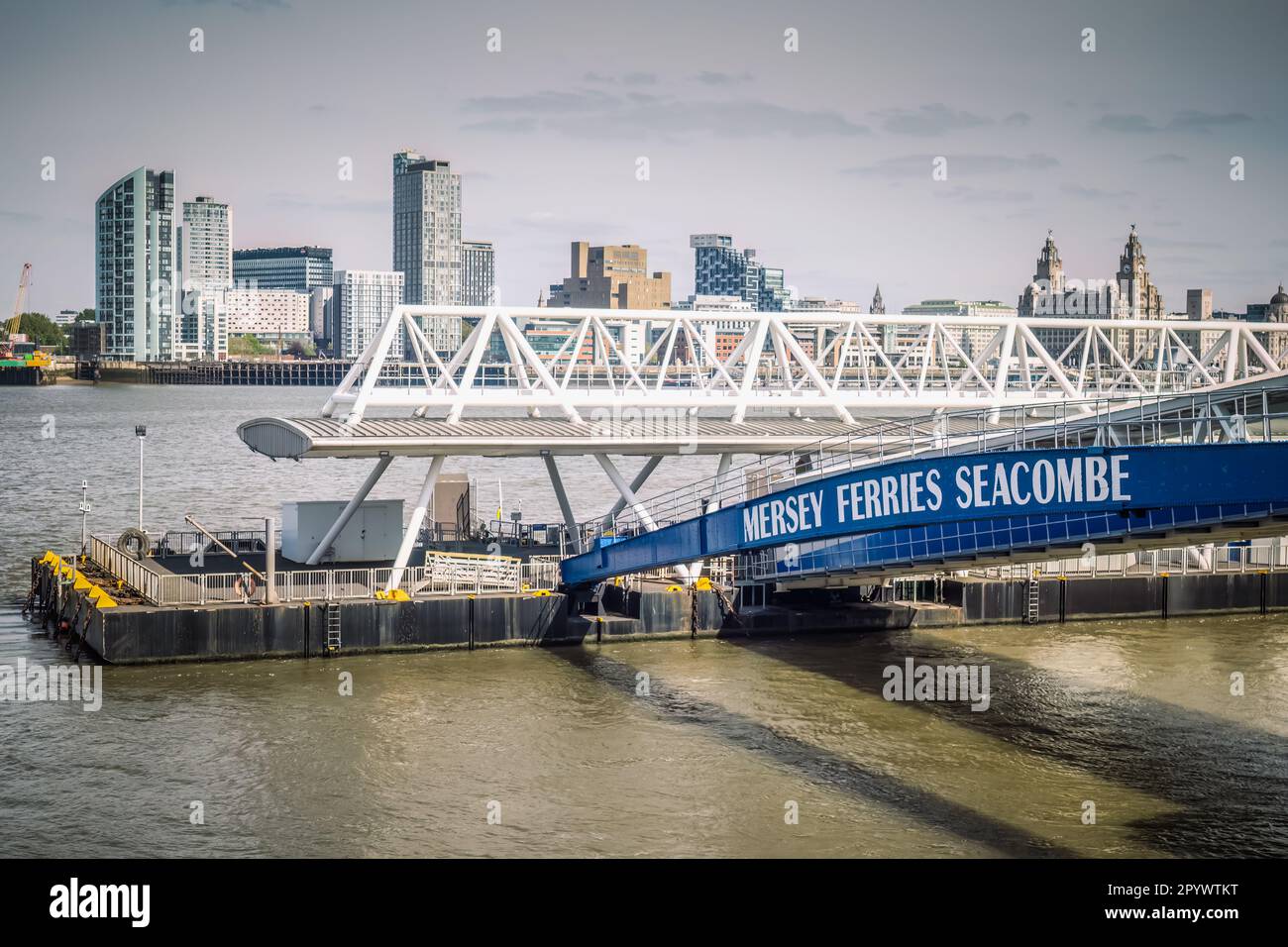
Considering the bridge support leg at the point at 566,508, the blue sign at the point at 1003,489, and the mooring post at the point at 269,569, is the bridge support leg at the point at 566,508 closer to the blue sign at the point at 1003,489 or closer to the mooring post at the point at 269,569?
the mooring post at the point at 269,569

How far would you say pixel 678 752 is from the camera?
92.3ft

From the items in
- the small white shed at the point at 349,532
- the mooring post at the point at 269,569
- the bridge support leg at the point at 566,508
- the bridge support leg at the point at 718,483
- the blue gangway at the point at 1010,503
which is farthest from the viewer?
the small white shed at the point at 349,532

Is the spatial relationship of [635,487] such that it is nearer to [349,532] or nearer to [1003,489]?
[349,532]

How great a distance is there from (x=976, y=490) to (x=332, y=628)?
651 inches

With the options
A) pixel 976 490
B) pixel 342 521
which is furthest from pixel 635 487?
pixel 976 490

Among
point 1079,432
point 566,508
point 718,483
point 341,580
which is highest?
point 1079,432

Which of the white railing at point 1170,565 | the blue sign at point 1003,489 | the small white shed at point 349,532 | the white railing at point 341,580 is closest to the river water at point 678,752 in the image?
the white railing at point 341,580

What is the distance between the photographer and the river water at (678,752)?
23625mm

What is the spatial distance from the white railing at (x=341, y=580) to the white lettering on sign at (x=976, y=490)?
10259 mm

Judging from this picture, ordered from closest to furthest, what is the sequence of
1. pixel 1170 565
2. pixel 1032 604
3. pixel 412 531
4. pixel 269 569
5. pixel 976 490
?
pixel 976 490 < pixel 269 569 < pixel 412 531 < pixel 1032 604 < pixel 1170 565

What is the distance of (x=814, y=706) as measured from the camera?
104 ft

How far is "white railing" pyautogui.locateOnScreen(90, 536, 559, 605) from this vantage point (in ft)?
117

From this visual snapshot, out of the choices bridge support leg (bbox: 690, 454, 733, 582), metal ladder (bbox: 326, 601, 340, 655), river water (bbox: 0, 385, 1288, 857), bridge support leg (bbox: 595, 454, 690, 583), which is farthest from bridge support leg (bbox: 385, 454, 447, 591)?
A: bridge support leg (bbox: 690, 454, 733, 582)
